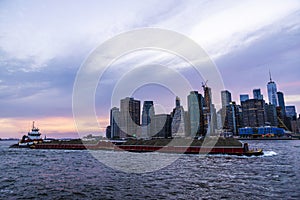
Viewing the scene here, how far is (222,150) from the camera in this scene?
70.9 meters

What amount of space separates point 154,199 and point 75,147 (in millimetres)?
106595

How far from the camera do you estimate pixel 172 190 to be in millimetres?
25156

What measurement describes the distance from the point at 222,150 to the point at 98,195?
56393 mm

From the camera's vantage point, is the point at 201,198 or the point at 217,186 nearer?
the point at 201,198

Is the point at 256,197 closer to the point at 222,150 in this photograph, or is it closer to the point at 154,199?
the point at 154,199

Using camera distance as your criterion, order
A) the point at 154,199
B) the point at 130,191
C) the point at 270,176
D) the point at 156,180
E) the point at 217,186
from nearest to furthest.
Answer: the point at 154,199, the point at 130,191, the point at 217,186, the point at 156,180, the point at 270,176

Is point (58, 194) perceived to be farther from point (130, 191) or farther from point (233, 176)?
point (233, 176)

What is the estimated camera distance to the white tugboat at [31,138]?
13436 cm

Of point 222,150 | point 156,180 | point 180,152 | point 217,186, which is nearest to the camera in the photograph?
point 217,186

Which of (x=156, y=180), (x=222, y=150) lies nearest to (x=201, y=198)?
(x=156, y=180)

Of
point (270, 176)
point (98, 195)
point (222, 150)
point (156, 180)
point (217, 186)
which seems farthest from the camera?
point (222, 150)

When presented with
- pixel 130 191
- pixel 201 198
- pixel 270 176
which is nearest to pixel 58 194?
pixel 130 191

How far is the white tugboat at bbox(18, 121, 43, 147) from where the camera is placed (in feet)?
441

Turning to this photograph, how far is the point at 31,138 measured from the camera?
13700 centimetres
